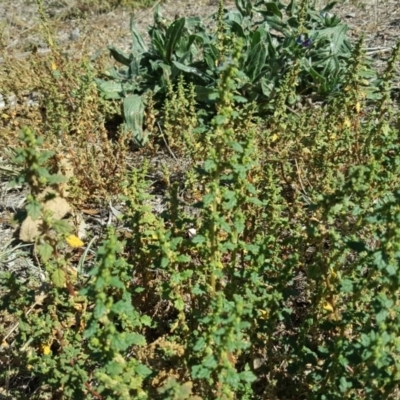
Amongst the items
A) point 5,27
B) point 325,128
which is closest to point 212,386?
point 325,128

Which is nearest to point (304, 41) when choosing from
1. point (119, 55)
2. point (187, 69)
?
point (187, 69)

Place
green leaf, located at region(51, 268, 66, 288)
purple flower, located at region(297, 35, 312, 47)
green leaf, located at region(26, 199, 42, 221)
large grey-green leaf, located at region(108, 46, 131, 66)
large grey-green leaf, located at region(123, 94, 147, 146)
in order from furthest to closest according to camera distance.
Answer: large grey-green leaf, located at region(108, 46, 131, 66), purple flower, located at region(297, 35, 312, 47), large grey-green leaf, located at region(123, 94, 147, 146), green leaf, located at region(51, 268, 66, 288), green leaf, located at region(26, 199, 42, 221)

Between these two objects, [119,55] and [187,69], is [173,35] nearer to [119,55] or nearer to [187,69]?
[187,69]

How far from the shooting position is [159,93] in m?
4.82

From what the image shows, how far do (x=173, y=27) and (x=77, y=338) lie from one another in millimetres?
3050

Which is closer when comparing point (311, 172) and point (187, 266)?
point (187, 266)

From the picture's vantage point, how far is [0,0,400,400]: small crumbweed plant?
204 centimetres

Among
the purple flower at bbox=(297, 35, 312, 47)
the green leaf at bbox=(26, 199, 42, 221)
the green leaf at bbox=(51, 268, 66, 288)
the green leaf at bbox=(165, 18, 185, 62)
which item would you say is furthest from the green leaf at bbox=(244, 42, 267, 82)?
the green leaf at bbox=(26, 199, 42, 221)

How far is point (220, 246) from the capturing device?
241 centimetres

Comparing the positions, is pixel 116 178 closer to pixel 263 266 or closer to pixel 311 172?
pixel 311 172

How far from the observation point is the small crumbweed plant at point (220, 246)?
→ 2039mm

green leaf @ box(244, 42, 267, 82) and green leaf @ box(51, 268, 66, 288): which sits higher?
green leaf @ box(244, 42, 267, 82)

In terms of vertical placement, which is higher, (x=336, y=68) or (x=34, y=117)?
(x=336, y=68)

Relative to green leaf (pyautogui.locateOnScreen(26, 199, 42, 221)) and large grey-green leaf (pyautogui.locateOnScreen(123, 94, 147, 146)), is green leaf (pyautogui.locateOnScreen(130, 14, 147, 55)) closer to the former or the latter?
large grey-green leaf (pyautogui.locateOnScreen(123, 94, 147, 146))
